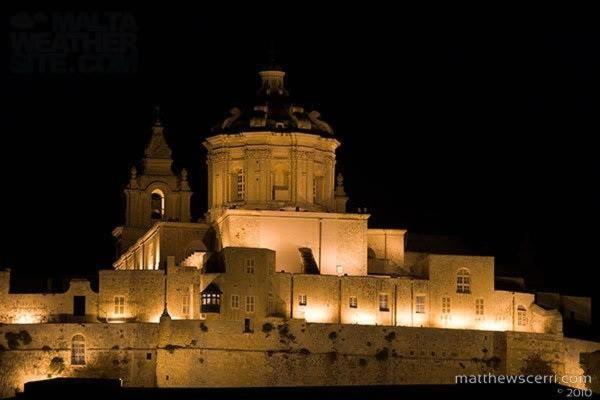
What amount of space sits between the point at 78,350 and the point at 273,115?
53.3 feet

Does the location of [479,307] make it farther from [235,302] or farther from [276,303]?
[235,302]

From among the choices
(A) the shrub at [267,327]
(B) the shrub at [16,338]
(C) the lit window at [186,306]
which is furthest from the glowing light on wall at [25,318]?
(A) the shrub at [267,327]

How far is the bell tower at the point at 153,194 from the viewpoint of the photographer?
400 ft

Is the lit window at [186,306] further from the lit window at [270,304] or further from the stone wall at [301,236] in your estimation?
the stone wall at [301,236]

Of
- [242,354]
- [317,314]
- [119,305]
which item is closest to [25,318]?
[119,305]

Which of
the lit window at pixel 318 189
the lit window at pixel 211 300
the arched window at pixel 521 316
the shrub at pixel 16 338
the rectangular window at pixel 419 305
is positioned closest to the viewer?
the shrub at pixel 16 338

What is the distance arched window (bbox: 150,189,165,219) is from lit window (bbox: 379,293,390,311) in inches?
622

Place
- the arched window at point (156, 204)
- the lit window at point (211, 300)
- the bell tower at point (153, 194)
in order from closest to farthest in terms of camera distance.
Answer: the lit window at point (211, 300) → the bell tower at point (153, 194) → the arched window at point (156, 204)

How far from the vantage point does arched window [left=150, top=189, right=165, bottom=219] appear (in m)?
123

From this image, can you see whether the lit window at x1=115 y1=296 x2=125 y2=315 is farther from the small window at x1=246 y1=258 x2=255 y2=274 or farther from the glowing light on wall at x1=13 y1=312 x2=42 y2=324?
the small window at x1=246 y1=258 x2=255 y2=274

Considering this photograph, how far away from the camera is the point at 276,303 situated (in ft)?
360

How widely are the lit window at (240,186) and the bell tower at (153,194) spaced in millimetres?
5897

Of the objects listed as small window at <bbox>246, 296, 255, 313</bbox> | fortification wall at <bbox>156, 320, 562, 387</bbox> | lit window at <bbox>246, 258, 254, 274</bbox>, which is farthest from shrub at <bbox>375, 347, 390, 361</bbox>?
lit window at <bbox>246, 258, 254, 274</bbox>

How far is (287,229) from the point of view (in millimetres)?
114125
